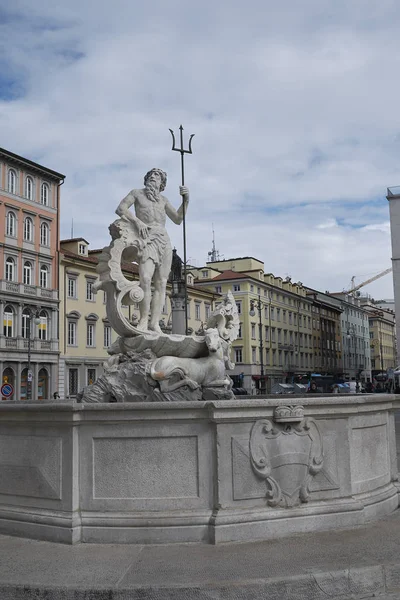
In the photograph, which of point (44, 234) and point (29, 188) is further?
point (44, 234)

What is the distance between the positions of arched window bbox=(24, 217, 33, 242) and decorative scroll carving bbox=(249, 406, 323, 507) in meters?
43.8

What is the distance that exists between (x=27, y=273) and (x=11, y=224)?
3692 mm

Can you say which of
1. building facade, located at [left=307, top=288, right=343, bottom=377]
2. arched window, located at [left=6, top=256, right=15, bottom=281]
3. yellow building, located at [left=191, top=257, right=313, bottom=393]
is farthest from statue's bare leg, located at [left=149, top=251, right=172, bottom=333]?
building facade, located at [left=307, top=288, right=343, bottom=377]

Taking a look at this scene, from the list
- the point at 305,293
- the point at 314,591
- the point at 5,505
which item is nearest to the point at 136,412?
the point at 5,505

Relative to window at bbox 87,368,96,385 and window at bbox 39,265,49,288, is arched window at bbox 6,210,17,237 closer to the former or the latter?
window at bbox 39,265,49,288

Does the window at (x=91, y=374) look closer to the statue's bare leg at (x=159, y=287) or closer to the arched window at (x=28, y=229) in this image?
the arched window at (x=28, y=229)

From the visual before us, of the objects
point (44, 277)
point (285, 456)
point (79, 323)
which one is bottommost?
point (285, 456)

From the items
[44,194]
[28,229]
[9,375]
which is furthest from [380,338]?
[9,375]

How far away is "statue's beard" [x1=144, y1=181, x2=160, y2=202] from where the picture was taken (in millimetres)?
9594

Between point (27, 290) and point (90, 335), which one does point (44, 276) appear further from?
point (90, 335)

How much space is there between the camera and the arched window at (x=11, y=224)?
45.9m

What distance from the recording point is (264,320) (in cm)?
7488

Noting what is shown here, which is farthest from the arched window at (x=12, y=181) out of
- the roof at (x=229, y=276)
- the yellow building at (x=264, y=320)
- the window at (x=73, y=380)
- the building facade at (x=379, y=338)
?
the building facade at (x=379, y=338)

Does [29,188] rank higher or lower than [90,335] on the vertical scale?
higher
